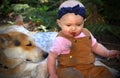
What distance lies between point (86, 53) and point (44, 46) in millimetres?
1141

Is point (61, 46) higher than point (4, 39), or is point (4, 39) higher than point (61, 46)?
point (61, 46)

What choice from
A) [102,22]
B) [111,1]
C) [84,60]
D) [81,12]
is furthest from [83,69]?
[102,22]

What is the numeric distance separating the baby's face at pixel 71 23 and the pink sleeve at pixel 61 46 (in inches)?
3.8

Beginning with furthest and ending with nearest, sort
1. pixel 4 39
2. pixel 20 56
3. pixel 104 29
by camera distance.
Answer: pixel 104 29
pixel 20 56
pixel 4 39

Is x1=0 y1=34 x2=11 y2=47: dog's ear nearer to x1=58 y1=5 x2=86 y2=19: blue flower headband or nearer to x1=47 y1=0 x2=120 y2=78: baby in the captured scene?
x1=47 y1=0 x2=120 y2=78: baby

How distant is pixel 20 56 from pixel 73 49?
0.80 metres

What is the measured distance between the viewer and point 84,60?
3191mm

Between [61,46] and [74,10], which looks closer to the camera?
[74,10]

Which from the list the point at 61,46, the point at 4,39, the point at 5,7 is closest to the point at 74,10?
the point at 61,46

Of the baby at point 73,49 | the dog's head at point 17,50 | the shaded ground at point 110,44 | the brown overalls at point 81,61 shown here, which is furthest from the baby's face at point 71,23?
the shaded ground at point 110,44

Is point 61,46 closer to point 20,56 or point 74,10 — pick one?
point 74,10

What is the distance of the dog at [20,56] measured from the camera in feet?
11.9

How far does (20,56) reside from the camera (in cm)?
371

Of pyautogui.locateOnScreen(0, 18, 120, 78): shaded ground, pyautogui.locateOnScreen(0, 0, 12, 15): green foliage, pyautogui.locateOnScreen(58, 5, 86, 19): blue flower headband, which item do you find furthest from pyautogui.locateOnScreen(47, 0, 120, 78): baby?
pyautogui.locateOnScreen(0, 0, 12, 15): green foliage
